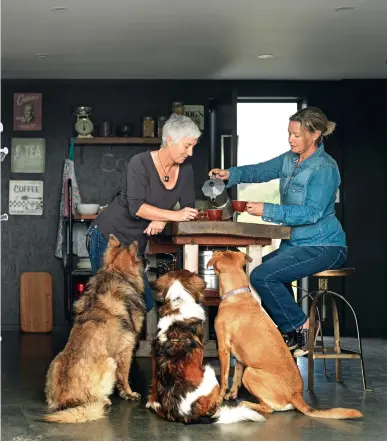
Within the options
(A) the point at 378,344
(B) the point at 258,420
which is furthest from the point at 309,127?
(A) the point at 378,344

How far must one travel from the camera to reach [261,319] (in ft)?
14.2

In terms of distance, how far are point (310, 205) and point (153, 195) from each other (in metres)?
0.90

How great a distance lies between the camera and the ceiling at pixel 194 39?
18.9 ft

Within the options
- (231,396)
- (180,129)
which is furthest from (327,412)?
(180,129)

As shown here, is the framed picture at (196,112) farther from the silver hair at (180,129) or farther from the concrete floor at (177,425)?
the silver hair at (180,129)

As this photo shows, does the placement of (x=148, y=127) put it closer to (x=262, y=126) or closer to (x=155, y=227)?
(x=262, y=126)

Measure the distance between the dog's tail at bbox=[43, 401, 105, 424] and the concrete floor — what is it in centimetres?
4

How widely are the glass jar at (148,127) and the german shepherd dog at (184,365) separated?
446cm

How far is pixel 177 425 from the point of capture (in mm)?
4051

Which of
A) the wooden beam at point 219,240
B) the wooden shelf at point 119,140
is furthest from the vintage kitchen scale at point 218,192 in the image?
the wooden shelf at point 119,140

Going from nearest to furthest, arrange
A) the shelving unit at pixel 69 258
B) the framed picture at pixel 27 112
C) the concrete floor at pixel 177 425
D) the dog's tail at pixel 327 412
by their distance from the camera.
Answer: the concrete floor at pixel 177 425, the dog's tail at pixel 327 412, the shelving unit at pixel 69 258, the framed picture at pixel 27 112

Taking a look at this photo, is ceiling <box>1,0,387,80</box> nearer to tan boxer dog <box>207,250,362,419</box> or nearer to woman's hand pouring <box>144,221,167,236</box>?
woman's hand pouring <box>144,221,167,236</box>

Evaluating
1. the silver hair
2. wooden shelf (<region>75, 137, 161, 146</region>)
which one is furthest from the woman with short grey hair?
wooden shelf (<region>75, 137, 161, 146</region>)

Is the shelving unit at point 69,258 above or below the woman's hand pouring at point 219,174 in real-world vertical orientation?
below
